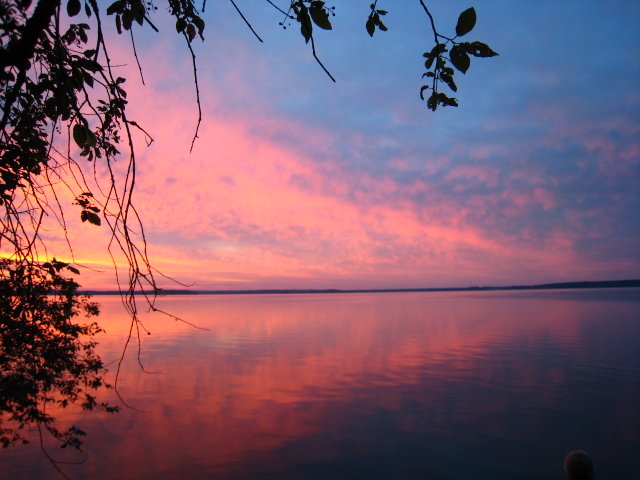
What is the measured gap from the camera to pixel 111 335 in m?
43.6

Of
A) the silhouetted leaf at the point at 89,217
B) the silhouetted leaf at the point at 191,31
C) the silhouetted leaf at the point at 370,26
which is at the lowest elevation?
the silhouetted leaf at the point at 89,217

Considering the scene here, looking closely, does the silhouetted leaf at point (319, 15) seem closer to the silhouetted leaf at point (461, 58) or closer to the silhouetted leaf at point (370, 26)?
the silhouetted leaf at point (370, 26)

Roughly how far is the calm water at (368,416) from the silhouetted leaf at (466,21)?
13.5m

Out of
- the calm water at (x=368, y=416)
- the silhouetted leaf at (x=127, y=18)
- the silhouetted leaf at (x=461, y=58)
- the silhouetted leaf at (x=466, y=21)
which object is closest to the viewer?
the silhouetted leaf at (x=466, y=21)

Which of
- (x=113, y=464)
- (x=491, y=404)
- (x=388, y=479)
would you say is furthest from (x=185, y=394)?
(x=491, y=404)

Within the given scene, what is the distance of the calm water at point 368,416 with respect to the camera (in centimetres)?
1356

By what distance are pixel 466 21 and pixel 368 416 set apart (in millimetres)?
17866

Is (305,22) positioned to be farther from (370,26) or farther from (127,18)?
(127,18)

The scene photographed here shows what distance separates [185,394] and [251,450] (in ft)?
27.4

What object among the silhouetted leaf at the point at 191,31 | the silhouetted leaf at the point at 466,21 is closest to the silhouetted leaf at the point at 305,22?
the silhouetted leaf at the point at 466,21

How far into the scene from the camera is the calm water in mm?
13562

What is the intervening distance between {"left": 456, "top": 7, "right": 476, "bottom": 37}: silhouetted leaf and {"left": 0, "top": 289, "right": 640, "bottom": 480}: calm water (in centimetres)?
1347

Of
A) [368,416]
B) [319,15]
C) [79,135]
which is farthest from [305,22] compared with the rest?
[368,416]

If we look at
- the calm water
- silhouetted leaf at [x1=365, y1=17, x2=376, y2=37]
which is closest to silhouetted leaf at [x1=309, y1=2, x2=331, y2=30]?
silhouetted leaf at [x1=365, y1=17, x2=376, y2=37]
